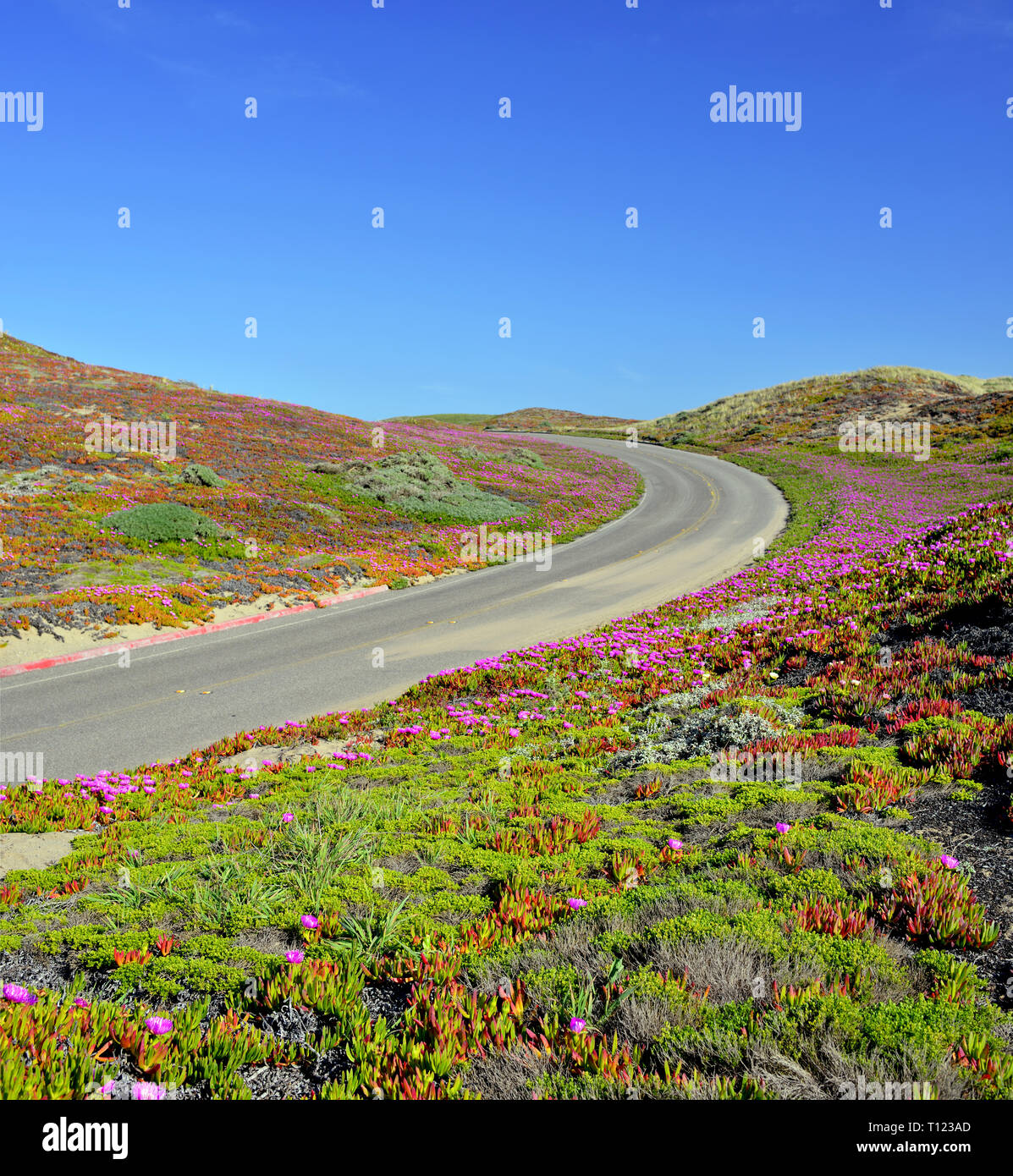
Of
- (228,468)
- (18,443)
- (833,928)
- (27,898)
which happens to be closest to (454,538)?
(228,468)

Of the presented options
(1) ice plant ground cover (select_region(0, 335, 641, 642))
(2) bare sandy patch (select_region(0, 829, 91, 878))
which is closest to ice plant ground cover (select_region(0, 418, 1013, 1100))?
(2) bare sandy patch (select_region(0, 829, 91, 878))

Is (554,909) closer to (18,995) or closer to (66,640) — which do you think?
(18,995)

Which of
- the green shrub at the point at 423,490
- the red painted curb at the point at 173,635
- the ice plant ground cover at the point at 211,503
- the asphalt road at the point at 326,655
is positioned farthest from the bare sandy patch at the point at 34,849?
the green shrub at the point at 423,490

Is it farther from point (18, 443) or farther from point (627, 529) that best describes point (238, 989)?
point (18, 443)

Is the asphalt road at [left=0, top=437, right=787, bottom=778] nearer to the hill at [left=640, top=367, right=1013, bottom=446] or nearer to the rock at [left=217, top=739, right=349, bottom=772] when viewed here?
the rock at [left=217, top=739, right=349, bottom=772]

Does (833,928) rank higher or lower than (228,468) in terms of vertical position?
lower
